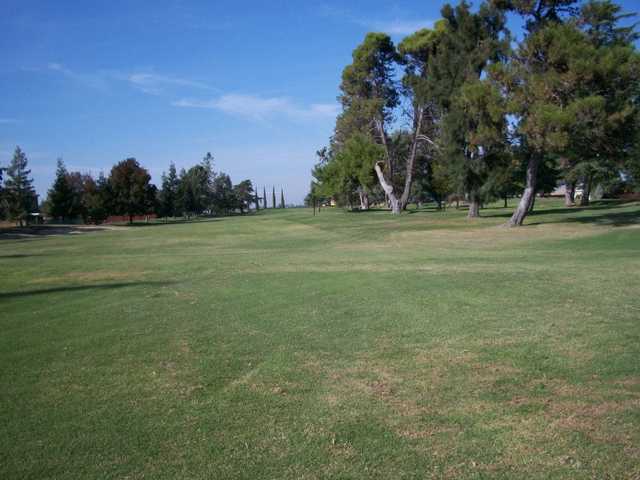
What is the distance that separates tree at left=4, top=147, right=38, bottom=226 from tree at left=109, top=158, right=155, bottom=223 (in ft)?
39.4

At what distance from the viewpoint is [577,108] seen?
77.5 feet

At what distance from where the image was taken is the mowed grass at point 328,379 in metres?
4.10

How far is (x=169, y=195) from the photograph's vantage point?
89500mm

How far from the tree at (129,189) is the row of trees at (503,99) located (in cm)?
3077

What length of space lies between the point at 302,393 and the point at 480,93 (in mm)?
24863

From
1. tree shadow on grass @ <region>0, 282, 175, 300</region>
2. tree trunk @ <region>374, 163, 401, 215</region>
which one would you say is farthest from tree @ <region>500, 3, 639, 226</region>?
tree trunk @ <region>374, 163, 401, 215</region>

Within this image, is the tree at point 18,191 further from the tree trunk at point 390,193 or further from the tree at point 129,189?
the tree trunk at point 390,193

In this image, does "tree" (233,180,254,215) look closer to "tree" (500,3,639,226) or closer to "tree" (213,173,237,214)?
"tree" (213,173,237,214)

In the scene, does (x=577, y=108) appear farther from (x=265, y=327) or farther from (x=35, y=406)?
(x=35, y=406)

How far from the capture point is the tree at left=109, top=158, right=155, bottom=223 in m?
71.1

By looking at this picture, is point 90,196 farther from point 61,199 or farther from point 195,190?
point 195,190

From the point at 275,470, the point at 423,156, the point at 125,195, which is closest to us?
the point at 275,470

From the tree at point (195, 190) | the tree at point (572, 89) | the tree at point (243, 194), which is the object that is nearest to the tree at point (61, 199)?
the tree at point (195, 190)

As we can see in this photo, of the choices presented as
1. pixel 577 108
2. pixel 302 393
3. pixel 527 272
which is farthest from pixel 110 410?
pixel 577 108
